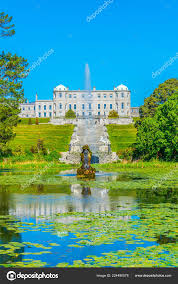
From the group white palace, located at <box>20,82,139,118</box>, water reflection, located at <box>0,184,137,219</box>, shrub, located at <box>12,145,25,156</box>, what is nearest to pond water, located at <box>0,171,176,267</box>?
water reflection, located at <box>0,184,137,219</box>

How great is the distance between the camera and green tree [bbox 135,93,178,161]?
33.7 metres

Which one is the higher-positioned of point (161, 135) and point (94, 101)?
point (94, 101)

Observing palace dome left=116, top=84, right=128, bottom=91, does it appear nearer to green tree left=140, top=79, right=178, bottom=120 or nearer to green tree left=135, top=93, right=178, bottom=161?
green tree left=140, top=79, right=178, bottom=120

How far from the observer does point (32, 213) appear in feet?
40.2

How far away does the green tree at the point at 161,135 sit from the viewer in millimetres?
33688

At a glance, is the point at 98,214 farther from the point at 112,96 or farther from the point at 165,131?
the point at 112,96

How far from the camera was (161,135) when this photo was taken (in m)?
33.7

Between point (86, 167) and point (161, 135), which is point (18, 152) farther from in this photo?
point (86, 167)

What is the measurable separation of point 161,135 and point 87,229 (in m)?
24.6

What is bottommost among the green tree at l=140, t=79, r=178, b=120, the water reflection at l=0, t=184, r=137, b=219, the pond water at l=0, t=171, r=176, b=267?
the pond water at l=0, t=171, r=176, b=267

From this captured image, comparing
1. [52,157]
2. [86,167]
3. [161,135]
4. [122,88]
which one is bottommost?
[86,167]

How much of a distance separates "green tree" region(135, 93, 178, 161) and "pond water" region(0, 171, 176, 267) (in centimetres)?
1744

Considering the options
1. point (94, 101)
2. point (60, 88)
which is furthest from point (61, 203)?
point (60, 88)

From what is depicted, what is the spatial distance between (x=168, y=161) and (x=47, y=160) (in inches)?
431
